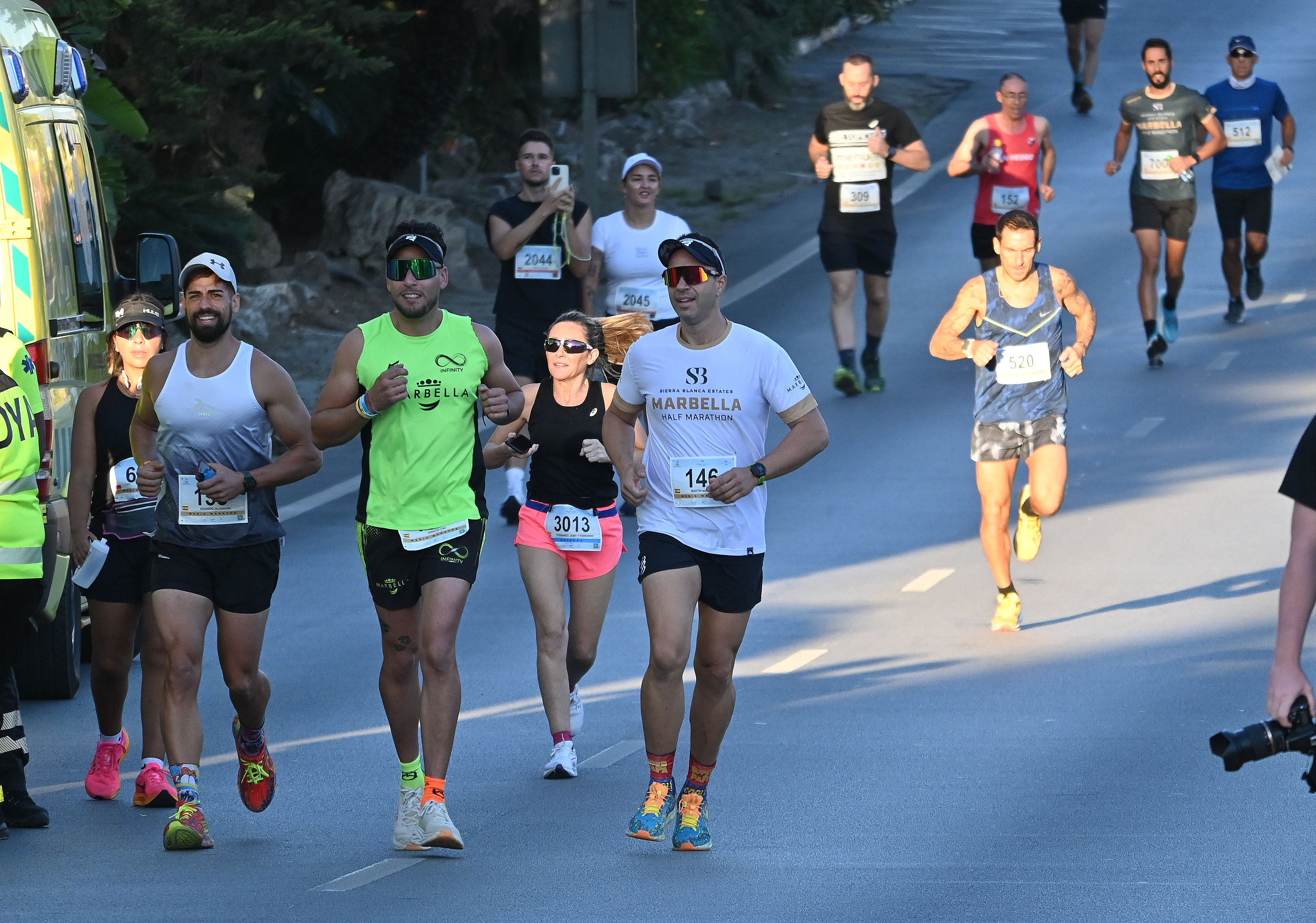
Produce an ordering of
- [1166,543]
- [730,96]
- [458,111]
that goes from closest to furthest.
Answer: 1. [1166,543]
2. [458,111]
3. [730,96]

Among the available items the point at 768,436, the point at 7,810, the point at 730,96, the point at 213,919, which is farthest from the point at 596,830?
the point at 730,96

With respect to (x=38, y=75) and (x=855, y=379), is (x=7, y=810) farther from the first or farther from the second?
(x=855, y=379)

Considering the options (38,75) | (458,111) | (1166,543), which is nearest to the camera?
(38,75)

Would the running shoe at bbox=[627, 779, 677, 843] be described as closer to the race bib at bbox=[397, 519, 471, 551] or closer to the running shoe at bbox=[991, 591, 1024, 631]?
the race bib at bbox=[397, 519, 471, 551]

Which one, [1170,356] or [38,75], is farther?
[1170,356]

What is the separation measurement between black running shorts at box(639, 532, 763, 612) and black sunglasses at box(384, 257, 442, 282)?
1.19 metres

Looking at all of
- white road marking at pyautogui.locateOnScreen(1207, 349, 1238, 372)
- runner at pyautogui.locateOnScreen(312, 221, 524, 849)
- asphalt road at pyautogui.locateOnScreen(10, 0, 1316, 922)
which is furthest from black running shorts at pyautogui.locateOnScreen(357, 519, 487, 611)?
white road marking at pyautogui.locateOnScreen(1207, 349, 1238, 372)

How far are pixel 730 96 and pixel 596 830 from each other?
2243 cm

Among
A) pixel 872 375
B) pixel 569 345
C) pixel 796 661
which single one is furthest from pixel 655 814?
pixel 872 375

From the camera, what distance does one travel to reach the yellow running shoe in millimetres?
11742

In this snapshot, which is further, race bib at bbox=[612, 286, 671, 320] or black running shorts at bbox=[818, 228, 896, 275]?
black running shorts at bbox=[818, 228, 896, 275]

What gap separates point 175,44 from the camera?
56.4 feet

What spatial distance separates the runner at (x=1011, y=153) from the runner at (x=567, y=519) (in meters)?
7.78

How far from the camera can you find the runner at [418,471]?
7.68m
